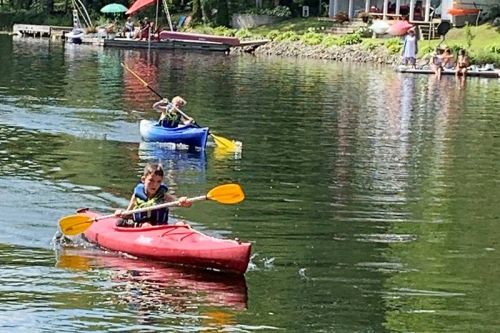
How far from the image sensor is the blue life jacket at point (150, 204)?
14.8 meters

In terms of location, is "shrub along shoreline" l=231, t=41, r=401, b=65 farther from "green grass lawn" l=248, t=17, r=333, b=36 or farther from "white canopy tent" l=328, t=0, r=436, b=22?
"white canopy tent" l=328, t=0, r=436, b=22

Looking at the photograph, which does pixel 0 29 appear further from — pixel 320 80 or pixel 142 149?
pixel 142 149

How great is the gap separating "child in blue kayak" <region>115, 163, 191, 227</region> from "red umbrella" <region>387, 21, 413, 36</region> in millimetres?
46397

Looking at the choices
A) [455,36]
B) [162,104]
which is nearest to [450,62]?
[455,36]

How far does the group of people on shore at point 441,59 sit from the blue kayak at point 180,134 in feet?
83.4

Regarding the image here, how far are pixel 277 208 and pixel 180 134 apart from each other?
657cm

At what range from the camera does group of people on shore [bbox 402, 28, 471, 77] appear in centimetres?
4850

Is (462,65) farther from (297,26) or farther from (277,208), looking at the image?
(277,208)

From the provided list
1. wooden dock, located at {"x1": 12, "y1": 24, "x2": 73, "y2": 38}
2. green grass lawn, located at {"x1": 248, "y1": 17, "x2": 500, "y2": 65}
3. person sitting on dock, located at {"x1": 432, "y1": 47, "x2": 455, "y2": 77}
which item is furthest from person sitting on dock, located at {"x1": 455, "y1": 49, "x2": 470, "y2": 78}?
wooden dock, located at {"x1": 12, "y1": 24, "x2": 73, "y2": 38}

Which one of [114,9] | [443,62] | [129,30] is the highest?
[114,9]

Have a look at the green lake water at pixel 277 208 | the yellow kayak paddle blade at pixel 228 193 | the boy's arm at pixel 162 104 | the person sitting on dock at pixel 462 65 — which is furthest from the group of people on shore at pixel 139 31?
the yellow kayak paddle blade at pixel 228 193

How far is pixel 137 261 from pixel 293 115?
60.1ft

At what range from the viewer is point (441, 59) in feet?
163

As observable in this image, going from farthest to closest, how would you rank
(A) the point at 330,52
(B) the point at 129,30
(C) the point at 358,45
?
(B) the point at 129,30
(A) the point at 330,52
(C) the point at 358,45
